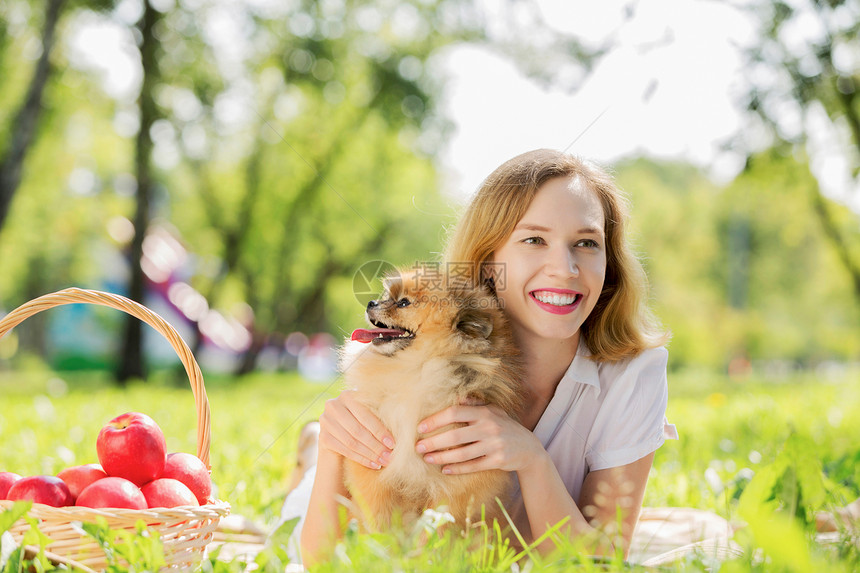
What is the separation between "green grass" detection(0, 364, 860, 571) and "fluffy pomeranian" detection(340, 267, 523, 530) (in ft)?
0.45

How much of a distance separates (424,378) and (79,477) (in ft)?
4.24

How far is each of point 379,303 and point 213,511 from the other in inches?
35.8

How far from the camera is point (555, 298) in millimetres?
2457

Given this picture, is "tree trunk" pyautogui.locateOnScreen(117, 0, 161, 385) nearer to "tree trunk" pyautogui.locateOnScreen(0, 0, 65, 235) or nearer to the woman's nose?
"tree trunk" pyautogui.locateOnScreen(0, 0, 65, 235)

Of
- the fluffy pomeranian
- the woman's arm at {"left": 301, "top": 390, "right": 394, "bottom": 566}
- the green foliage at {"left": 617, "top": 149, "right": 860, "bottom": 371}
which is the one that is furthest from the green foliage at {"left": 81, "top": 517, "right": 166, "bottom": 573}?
the green foliage at {"left": 617, "top": 149, "right": 860, "bottom": 371}

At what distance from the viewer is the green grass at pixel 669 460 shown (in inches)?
71.4

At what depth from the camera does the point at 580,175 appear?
2.68 m

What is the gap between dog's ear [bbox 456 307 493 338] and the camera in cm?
230

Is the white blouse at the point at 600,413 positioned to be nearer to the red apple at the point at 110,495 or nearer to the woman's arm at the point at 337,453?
the woman's arm at the point at 337,453

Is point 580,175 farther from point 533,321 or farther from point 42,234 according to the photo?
point 42,234

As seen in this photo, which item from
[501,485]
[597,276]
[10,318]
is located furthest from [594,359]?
[10,318]

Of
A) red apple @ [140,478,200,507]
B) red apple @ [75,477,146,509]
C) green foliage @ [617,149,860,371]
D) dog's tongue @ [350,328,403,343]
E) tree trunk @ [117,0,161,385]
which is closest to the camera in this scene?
red apple @ [75,477,146,509]

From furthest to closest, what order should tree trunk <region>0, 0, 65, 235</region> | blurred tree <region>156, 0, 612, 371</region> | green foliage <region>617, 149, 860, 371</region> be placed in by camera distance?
green foliage <region>617, 149, 860, 371</region>, blurred tree <region>156, 0, 612, 371</region>, tree trunk <region>0, 0, 65, 235</region>

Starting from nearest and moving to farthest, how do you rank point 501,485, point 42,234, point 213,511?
1. point 213,511
2. point 501,485
3. point 42,234
